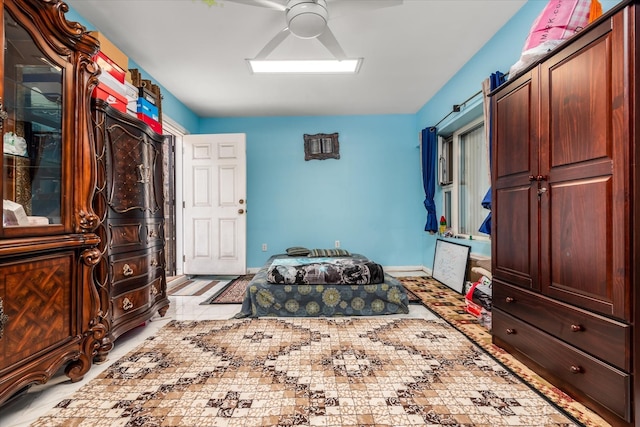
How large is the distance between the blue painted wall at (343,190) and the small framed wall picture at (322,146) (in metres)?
0.10

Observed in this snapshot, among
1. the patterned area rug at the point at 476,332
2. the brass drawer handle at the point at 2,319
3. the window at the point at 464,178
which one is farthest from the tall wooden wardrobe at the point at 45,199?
the window at the point at 464,178

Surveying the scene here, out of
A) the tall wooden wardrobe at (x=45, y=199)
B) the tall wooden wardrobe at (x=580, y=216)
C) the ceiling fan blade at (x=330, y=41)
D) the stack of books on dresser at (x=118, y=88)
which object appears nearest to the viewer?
the tall wooden wardrobe at (x=580, y=216)

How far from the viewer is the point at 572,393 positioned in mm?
1399

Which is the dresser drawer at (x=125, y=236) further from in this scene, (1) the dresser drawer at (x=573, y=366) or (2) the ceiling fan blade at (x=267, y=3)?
(1) the dresser drawer at (x=573, y=366)

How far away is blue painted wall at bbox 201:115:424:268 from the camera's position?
4.70m

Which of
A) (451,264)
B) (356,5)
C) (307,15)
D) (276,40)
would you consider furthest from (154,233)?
(451,264)

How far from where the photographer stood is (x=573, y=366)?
4.47 feet

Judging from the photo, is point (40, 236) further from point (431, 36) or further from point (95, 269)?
point (431, 36)

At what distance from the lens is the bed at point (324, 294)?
264 centimetres

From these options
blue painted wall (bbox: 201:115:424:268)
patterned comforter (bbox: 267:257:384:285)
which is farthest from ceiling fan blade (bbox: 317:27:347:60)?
blue painted wall (bbox: 201:115:424:268)

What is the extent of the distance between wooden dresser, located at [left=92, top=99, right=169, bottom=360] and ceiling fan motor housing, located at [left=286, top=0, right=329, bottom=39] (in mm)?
1363

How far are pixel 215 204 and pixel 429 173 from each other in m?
3.19

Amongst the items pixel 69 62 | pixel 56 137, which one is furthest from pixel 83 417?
pixel 69 62

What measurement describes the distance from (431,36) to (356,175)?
235cm
